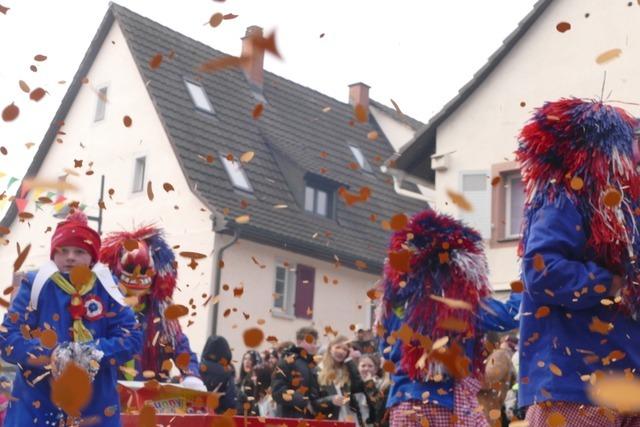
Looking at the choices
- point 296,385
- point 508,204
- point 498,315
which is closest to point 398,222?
point 498,315

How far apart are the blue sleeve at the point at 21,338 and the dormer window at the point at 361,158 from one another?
1119 inches

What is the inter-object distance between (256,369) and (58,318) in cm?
675

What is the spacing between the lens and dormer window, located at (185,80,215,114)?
3036 centimetres

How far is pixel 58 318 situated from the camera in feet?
21.5

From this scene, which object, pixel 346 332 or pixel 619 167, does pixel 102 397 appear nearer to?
pixel 619 167

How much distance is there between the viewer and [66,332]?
657 cm

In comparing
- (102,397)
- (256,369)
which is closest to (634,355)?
(102,397)

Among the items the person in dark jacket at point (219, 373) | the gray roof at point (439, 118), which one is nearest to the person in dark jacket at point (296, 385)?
the person in dark jacket at point (219, 373)

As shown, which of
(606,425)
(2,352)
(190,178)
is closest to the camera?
(606,425)

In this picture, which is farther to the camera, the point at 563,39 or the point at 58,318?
the point at 563,39

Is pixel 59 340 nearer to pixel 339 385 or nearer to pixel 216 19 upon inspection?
pixel 216 19

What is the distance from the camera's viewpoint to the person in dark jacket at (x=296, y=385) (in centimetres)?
1173

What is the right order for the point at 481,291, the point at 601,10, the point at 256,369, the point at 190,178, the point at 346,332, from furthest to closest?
1. the point at 346,332
2. the point at 190,178
3. the point at 601,10
4. the point at 256,369
5. the point at 481,291

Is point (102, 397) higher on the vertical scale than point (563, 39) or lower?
lower
